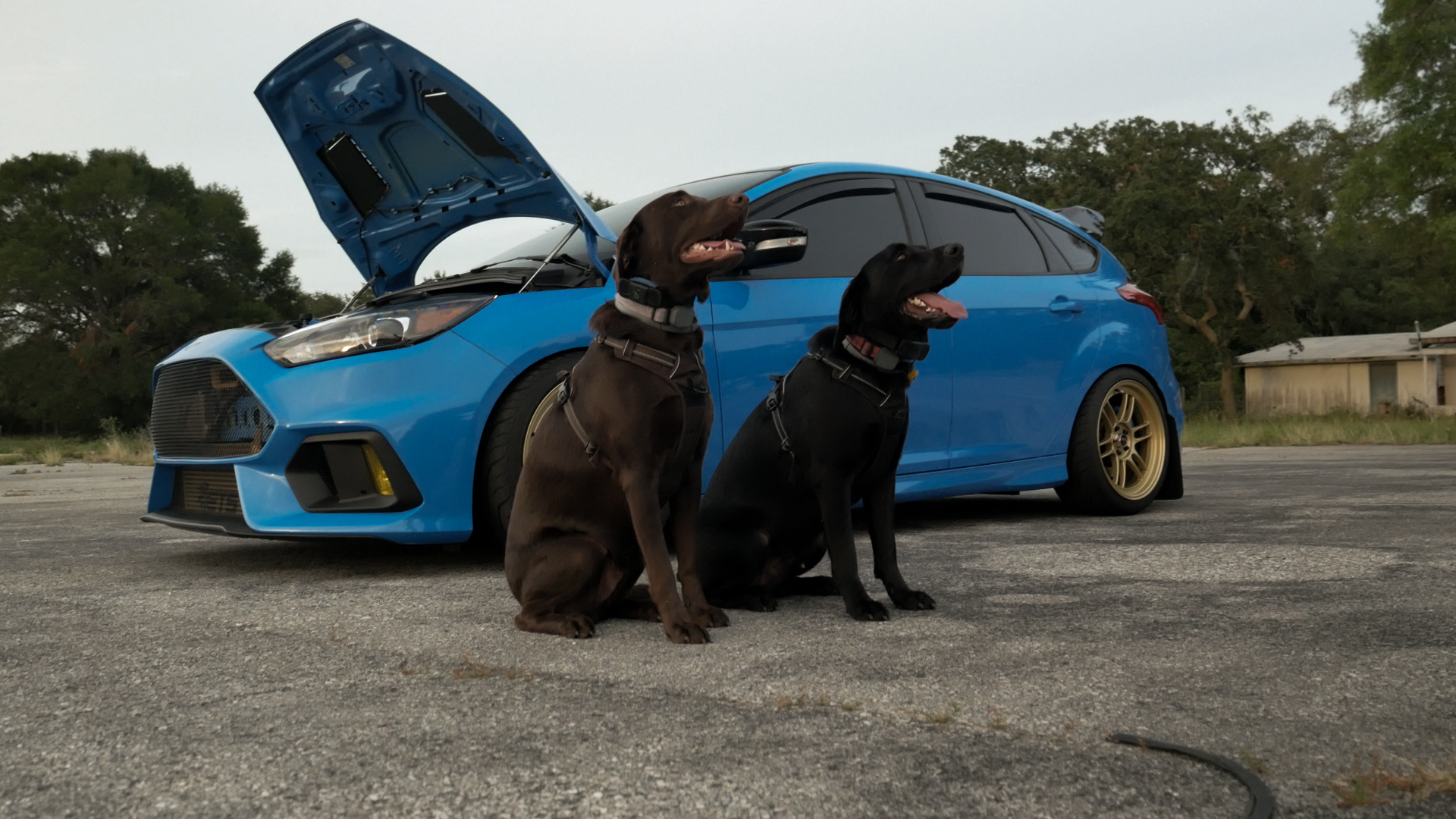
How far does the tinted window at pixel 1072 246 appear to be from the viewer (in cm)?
655

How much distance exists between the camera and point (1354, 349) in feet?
143

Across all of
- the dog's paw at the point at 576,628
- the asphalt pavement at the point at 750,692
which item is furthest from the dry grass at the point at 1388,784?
the dog's paw at the point at 576,628

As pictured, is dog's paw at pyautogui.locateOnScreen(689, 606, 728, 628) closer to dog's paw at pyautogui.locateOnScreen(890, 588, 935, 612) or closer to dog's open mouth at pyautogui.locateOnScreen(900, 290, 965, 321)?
dog's paw at pyautogui.locateOnScreen(890, 588, 935, 612)

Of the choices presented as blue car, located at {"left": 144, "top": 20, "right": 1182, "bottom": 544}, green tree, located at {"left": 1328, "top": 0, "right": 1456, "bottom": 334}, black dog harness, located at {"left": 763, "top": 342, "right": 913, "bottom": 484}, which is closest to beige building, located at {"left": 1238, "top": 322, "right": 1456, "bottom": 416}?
green tree, located at {"left": 1328, "top": 0, "right": 1456, "bottom": 334}

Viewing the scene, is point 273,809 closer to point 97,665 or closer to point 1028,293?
point 97,665

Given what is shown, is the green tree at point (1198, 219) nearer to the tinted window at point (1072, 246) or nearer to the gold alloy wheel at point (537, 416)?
the tinted window at point (1072, 246)

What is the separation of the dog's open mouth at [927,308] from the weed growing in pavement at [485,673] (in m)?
1.60

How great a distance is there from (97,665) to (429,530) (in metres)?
1.46

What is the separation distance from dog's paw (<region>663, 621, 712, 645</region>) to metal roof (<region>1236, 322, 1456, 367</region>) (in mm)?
41938

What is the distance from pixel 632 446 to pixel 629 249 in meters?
0.59

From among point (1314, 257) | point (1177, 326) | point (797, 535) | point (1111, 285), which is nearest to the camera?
point (797, 535)

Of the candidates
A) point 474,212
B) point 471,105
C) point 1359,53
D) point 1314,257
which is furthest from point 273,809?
point 1314,257

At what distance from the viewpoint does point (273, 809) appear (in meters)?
1.89

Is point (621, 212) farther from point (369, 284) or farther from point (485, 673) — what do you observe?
point (485, 673)
